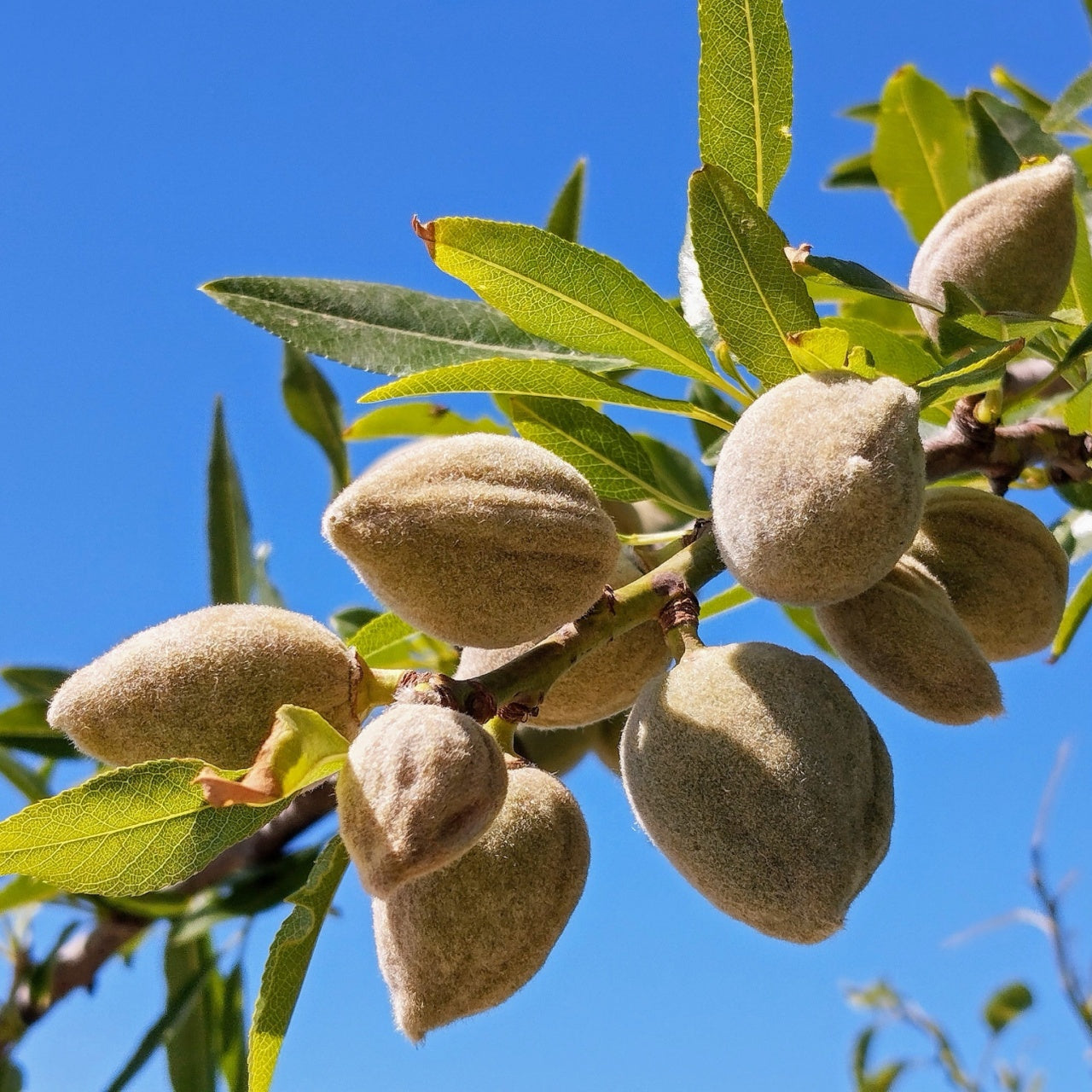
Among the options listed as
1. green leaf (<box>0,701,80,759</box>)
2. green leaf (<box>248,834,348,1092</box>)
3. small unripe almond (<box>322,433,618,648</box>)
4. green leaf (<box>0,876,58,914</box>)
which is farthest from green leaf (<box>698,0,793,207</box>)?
green leaf (<box>0,876,58,914</box>)

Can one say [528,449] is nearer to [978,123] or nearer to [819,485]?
[819,485]

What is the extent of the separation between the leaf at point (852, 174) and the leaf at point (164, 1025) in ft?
6.73

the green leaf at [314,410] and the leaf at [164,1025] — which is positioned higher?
the green leaf at [314,410]

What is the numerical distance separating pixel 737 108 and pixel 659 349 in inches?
11.6

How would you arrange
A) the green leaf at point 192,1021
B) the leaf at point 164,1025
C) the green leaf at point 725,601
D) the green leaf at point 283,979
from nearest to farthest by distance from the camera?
the green leaf at point 283,979 < the green leaf at point 725,601 < the leaf at point 164,1025 < the green leaf at point 192,1021

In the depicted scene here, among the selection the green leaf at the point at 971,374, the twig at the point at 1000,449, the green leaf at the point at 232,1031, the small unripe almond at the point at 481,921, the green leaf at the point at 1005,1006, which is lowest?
the green leaf at the point at 1005,1006

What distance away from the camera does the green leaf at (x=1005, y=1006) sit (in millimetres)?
3277

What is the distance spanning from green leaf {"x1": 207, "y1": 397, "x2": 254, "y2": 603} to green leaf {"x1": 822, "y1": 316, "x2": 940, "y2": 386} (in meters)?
1.27

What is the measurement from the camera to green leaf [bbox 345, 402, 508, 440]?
207cm

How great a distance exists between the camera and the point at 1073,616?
186cm

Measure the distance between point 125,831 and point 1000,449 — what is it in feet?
3.60

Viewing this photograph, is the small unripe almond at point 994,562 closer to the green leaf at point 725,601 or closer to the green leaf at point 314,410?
the green leaf at point 725,601

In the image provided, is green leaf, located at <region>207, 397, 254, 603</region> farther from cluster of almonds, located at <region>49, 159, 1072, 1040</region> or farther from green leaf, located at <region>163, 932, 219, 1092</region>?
cluster of almonds, located at <region>49, 159, 1072, 1040</region>

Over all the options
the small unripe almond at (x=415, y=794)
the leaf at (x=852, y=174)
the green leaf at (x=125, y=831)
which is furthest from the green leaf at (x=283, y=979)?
the leaf at (x=852, y=174)
